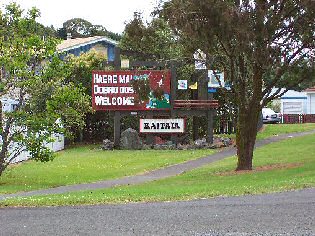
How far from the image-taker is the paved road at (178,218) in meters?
9.20

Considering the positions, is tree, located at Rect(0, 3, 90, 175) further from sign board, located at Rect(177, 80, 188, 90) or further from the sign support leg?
sign board, located at Rect(177, 80, 188, 90)

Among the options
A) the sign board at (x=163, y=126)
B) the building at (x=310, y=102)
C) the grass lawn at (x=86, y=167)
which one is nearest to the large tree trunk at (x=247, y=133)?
Result: the grass lawn at (x=86, y=167)

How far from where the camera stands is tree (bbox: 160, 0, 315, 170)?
1911 centimetres

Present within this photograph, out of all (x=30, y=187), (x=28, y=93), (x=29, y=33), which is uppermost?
(x=29, y=33)

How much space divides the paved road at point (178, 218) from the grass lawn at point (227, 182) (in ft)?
3.32

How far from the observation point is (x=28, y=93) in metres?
21.0

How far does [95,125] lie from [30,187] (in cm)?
2211

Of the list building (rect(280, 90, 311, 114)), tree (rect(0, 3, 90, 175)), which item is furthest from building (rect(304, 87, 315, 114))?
tree (rect(0, 3, 90, 175))

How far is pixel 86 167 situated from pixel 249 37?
10225 mm

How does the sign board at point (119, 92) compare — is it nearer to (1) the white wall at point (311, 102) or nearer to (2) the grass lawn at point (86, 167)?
(2) the grass lawn at point (86, 167)

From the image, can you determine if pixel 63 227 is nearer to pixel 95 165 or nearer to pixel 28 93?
pixel 28 93

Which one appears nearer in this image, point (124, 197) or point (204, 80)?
point (124, 197)

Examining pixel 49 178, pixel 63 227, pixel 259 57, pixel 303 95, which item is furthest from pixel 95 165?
pixel 303 95

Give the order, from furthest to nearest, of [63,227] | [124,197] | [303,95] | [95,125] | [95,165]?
[303,95] → [95,125] → [95,165] → [124,197] → [63,227]
